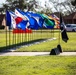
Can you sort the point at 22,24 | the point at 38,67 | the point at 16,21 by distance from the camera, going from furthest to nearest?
1. the point at 22,24
2. the point at 16,21
3. the point at 38,67

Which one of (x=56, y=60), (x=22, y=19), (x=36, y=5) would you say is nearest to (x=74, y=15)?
(x=36, y=5)

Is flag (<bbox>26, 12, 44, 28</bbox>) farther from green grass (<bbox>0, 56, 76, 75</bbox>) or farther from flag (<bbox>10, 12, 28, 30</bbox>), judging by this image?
green grass (<bbox>0, 56, 76, 75</bbox>)

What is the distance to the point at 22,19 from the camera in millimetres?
22094

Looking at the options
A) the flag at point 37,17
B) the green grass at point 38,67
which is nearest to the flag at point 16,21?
the flag at point 37,17

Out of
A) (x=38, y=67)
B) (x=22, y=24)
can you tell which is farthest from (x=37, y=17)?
(x=38, y=67)

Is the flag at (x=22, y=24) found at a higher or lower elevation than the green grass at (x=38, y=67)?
higher

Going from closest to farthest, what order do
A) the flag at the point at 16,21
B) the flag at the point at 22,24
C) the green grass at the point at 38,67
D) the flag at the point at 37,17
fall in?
the green grass at the point at 38,67 → the flag at the point at 16,21 → the flag at the point at 22,24 → the flag at the point at 37,17

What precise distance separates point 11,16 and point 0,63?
677 cm

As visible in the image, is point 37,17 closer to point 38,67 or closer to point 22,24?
point 22,24

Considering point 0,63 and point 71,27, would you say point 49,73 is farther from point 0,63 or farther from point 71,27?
point 71,27

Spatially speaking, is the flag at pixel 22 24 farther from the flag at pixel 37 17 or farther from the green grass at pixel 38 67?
the green grass at pixel 38 67

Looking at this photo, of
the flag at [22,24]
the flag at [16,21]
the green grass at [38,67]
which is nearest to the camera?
the green grass at [38,67]

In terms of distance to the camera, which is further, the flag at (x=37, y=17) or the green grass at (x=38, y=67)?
the flag at (x=37, y=17)

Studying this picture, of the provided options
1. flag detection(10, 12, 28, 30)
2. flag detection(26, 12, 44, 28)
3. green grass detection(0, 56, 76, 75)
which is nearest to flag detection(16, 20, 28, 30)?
flag detection(10, 12, 28, 30)
